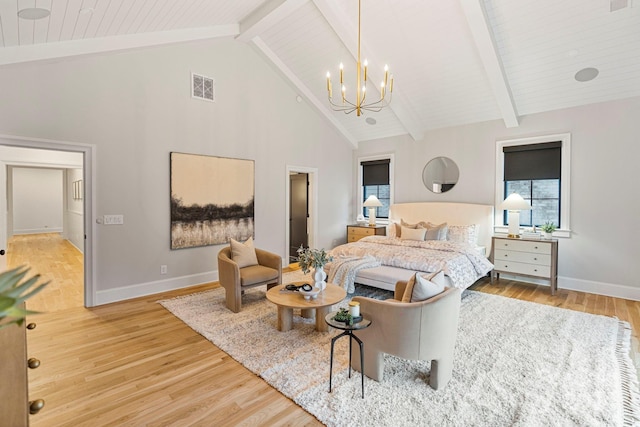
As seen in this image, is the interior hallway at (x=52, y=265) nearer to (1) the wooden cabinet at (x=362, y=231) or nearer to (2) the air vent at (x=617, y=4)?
(1) the wooden cabinet at (x=362, y=231)

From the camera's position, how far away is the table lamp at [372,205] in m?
7.02

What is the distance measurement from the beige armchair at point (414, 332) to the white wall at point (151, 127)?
142 inches

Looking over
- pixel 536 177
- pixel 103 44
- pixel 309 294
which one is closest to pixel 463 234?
pixel 536 177

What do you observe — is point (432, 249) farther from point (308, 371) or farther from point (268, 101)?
point (268, 101)

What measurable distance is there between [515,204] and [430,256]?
1793mm

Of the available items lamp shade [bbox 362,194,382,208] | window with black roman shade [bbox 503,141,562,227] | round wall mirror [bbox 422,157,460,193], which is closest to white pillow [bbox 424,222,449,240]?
round wall mirror [bbox 422,157,460,193]

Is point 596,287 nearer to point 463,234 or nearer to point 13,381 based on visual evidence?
point 463,234

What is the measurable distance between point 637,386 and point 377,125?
5.57 m

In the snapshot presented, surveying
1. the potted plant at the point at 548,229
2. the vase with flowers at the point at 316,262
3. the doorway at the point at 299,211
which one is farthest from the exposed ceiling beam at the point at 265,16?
the potted plant at the point at 548,229

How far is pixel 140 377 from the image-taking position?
8.67 ft

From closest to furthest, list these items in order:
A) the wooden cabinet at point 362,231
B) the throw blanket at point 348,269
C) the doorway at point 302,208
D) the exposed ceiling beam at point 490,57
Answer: the exposed ceiling beam at point 490,57 < the throw blanket at point 348,269 < the doorway at point 302,208 < the wooden cabinet at point 362,231

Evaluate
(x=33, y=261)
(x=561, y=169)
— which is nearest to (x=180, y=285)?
(x=33, y=261)

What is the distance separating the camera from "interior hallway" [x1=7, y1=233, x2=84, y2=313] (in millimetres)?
4402

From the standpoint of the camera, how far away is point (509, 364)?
2.78m
